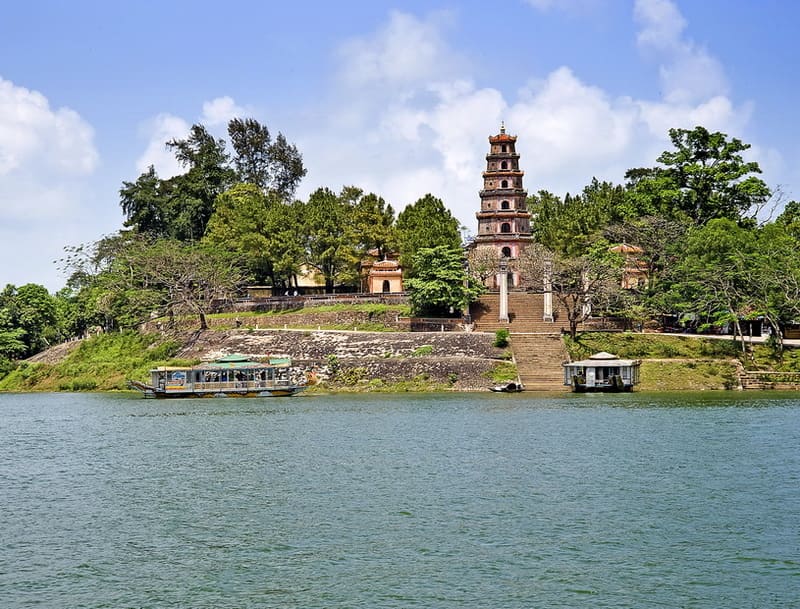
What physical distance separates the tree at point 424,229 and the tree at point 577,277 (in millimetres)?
7472

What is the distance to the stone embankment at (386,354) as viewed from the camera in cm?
6989

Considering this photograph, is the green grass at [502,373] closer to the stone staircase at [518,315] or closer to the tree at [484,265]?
the stone staircase at [518,315]

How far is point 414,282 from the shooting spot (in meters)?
80.2

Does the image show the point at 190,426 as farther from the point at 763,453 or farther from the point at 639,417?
the point at 763,453

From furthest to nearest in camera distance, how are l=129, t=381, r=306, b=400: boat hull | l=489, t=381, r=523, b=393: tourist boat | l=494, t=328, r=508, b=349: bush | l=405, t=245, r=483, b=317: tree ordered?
l=405, t=245, r=483, b=317: tree < l=494, t=328, r=508, b=349: bush < l=129, t=381, r=306, b=400: boat hull < l=489, t=381, r=523, b=393: tourist boat

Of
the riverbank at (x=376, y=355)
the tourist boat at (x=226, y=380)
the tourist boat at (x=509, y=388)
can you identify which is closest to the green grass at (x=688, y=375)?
the riverbank at (x=376, y=355)

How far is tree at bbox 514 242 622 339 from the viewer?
A: 77.1m

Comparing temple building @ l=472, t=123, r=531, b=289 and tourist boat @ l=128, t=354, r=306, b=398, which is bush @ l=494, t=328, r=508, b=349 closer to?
tourist boat @ l=128, t=354, r=306, b=398

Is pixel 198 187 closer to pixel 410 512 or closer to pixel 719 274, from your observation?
pixel 719 274

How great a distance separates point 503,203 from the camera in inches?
3615

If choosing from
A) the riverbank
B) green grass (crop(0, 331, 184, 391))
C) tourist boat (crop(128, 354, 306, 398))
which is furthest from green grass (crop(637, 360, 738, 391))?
green grass (crop(0, 331, 184, 391))

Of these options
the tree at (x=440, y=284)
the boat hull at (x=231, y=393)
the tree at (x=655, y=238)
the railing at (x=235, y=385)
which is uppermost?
the tree at (x=655, y=238)

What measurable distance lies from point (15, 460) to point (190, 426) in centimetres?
1145

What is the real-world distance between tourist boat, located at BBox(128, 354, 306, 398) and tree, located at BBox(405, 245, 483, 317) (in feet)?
45.7
